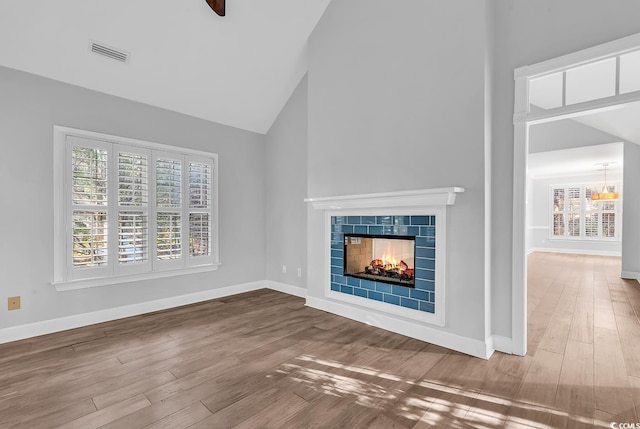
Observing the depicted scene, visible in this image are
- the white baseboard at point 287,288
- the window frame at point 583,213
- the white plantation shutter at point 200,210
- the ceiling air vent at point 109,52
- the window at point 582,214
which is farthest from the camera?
the window at point 582,214

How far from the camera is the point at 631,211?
5.69 meters

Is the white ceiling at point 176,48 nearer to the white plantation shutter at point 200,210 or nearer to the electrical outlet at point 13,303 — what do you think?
the white plantation shutter at point 200,210

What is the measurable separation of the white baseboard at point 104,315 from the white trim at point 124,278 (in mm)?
302

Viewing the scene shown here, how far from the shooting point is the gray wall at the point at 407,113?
2604 mm

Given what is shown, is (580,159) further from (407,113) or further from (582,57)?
(407,113)

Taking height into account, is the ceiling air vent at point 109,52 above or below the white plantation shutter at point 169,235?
above

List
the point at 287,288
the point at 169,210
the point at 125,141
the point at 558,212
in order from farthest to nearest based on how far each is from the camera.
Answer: the point at 558,212 → the point at 287,288 → the point at 169,210 → the point at 125,141

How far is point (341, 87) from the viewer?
3.62 meters

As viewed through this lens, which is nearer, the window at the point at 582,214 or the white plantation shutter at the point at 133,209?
the white plantation shutter at the point at 133,209

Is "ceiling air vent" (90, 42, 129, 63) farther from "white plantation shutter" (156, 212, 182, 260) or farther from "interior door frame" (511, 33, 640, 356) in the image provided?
"interior door frame" (511, 33, 640, 356)

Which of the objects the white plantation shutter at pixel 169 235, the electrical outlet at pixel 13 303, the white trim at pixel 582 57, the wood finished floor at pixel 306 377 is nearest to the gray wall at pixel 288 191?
the wood finished floor at pixel 306 377

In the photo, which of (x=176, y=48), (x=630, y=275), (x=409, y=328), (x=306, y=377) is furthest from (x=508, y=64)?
(x=630, y=275)

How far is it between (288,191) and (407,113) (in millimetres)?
2233

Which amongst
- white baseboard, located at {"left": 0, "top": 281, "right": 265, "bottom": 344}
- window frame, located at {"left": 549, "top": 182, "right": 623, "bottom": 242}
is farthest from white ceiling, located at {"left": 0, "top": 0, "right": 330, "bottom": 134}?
window frame, located at {"left": 549, "top": 182, "right": 623, "bottom": 242}
